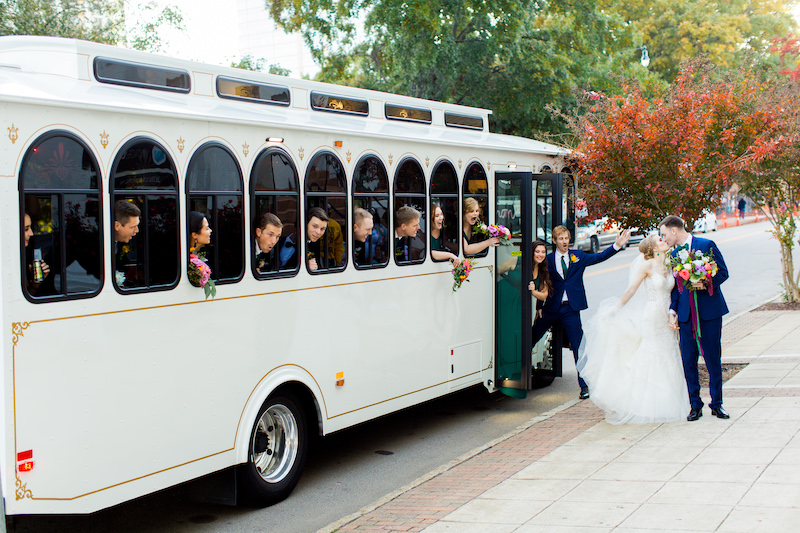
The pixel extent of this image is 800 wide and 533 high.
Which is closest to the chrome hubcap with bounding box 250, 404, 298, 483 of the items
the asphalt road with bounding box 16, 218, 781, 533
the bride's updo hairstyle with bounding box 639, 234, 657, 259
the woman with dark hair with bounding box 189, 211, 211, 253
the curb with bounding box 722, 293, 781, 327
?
the asphalt road with bounding box 16, 218, 781, 533

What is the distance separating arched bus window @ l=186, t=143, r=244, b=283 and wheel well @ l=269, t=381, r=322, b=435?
1.06 m

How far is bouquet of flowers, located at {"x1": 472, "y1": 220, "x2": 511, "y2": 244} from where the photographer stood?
29.6 ft

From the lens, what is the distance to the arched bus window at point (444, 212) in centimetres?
845

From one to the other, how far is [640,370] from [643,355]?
0.47 feet

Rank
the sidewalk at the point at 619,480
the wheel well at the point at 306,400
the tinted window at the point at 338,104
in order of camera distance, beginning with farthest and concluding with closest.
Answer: the tinted window at the point at 338,104 → the wheel well at the point at 306,400 → the sidewalk at the point at 619,480

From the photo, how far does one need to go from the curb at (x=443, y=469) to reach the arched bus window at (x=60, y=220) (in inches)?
91.7

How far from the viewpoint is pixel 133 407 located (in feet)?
17.7

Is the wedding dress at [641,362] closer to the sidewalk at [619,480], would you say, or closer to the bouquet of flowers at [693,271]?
the sidewalk at [619,480]

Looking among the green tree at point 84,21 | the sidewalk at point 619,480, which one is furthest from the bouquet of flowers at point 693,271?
the green tree at point 84,21

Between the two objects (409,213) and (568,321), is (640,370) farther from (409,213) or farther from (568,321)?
(409,213)

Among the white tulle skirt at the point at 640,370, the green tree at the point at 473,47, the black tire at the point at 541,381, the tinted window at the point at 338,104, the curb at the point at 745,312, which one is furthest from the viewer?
the green tree at the point at 473,47

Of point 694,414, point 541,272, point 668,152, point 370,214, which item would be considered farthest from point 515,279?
point 668,152

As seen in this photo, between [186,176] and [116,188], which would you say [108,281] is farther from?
[186,176]

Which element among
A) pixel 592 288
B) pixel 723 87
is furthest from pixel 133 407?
pixel 592 288
